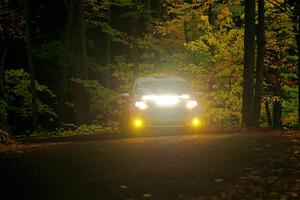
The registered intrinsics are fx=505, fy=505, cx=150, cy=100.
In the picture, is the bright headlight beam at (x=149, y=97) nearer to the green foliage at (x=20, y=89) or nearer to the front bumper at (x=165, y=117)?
the front bumper at (x=165, y=117)

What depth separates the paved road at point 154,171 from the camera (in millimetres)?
7188

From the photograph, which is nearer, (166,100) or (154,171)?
(154,171)

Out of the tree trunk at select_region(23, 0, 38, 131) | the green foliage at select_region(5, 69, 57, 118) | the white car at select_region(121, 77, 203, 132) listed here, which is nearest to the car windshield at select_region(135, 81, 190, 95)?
the white car at select_region(121, 77, 203, 132)

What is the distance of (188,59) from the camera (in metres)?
24.3

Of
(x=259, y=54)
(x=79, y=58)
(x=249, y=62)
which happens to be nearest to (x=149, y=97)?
(x=249, y=62)

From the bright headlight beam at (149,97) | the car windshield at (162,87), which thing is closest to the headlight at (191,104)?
the car windshield at (162,87)

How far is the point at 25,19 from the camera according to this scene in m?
24.1

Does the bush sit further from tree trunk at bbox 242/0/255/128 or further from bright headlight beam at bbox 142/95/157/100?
bright headlight beam at bbox 142/95/157/100

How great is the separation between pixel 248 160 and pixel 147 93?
5077 millimetres

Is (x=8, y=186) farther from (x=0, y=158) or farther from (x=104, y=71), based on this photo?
A: (x=104, y=71)

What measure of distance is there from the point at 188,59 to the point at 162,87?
1024 centimetres

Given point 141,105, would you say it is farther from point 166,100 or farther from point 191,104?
point 191,104

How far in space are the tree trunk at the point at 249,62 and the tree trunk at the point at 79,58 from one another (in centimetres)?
758

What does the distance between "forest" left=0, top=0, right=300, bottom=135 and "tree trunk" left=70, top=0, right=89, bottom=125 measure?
42 mm
